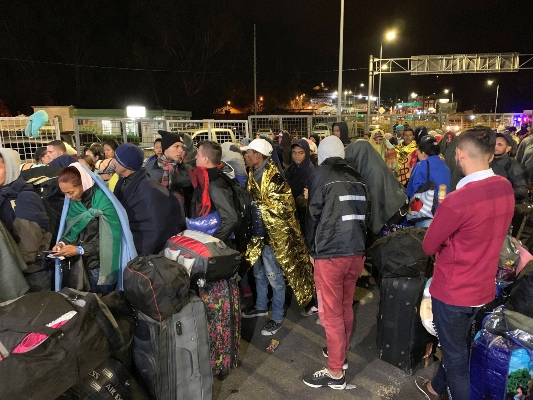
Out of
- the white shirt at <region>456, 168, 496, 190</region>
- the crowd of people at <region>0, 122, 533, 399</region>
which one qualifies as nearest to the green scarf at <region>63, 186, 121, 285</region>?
the crowd of people at <region>0, 122, 533, 399</region>

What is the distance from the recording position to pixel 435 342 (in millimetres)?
3879

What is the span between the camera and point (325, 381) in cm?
354

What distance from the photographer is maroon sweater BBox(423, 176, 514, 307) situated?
102 inches

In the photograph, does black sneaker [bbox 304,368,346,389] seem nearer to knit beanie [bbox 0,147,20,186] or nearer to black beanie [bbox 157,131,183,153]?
knit beanie [bbox 0,147,20,186]

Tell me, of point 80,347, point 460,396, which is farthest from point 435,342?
point 80,347

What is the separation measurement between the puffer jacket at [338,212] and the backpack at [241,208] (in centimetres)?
74

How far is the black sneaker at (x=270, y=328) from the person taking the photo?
444cm

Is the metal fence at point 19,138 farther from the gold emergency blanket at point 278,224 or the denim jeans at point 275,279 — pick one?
the denim jeans at point 275,279

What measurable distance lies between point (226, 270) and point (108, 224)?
3.38 ft

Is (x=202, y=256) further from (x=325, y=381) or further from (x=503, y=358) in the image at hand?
(x=503, y=358)

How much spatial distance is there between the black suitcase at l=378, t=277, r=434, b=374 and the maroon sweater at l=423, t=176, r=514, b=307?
0.75 metres

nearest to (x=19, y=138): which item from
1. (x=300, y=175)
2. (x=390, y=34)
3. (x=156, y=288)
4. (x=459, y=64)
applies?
(x=300, y=175)

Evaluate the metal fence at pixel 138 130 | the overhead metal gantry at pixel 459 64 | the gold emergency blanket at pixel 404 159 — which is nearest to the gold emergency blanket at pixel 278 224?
the gold emergency blanket at pixel 404 159

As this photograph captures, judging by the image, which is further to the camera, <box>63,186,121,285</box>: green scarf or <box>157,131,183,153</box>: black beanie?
<box>157,131,183,153</box>: black beanie
